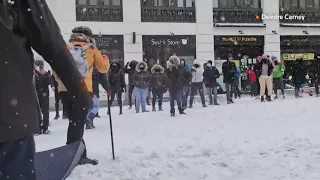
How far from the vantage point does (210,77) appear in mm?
15789

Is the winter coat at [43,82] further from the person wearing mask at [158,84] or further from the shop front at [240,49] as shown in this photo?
the shop front at [240,49]

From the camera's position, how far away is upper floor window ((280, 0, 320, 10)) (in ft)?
86.8

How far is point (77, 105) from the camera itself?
6.86 feet

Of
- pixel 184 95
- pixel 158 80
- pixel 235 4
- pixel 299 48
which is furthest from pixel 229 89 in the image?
pixel 299 48

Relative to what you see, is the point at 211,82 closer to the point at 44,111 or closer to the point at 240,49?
the point at 44,111

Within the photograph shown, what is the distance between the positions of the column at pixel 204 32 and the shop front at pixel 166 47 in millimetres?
349

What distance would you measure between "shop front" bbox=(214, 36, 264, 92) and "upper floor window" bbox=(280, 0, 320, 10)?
94.1 inches

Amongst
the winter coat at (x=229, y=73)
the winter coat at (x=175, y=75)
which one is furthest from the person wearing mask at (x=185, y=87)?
the winter coat at (x=229, y=73)

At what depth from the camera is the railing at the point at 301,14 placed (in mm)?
26422

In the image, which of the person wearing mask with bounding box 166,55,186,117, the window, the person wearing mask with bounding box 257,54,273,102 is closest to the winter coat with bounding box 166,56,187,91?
the person wearing mask with bounding box 166,55,186,117

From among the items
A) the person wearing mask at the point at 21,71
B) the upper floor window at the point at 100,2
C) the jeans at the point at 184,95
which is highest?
the upper floor window at the point at 100,2

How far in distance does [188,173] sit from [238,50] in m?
20.9

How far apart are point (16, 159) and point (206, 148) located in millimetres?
4800

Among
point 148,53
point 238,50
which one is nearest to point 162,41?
point 148,53
